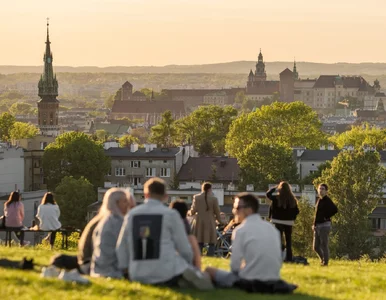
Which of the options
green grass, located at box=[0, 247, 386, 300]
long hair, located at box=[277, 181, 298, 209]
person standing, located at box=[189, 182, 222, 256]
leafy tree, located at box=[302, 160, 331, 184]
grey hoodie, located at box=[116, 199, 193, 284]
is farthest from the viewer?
leafy tree, located at box=[302, 160, 331, 184]

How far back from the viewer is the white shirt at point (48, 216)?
25.8 meters

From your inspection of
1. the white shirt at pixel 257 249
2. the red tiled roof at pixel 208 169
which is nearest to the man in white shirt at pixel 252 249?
the white shirt at pixel 257 249

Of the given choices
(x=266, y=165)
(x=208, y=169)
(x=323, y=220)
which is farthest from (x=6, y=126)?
(x=323, y=220)

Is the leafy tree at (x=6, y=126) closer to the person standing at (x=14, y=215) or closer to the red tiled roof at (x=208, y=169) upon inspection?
the red tiled roof at (x=208, y=169)

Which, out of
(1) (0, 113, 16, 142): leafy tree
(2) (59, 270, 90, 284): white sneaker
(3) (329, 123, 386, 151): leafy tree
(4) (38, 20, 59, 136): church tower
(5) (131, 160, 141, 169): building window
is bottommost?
(2) (59, 270, 90, 284): white sneaker

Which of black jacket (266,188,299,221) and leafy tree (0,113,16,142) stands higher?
leafy tree (0,113,16,142)

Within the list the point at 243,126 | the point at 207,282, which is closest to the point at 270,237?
the point at 207,282

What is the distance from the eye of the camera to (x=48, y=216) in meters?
25.8

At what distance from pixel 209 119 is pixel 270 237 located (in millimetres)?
119417

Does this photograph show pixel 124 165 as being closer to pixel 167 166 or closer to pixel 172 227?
pixel 167 166

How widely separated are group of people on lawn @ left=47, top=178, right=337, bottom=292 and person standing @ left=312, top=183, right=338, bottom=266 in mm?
6658

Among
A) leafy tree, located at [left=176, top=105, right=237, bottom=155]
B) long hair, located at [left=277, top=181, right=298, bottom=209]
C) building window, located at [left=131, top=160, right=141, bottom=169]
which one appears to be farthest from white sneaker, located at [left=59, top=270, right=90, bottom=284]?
leafy tree, located at [left=176, top=105, right=237, bottom=155]

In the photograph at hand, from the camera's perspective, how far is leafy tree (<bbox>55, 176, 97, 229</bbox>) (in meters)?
74.6

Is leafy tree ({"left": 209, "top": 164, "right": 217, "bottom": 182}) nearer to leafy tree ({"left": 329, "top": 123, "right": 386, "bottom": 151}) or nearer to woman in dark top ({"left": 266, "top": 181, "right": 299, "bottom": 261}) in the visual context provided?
leafy tree ({"left": 329, "top": 123, "right": 386, "bottom": 151})
